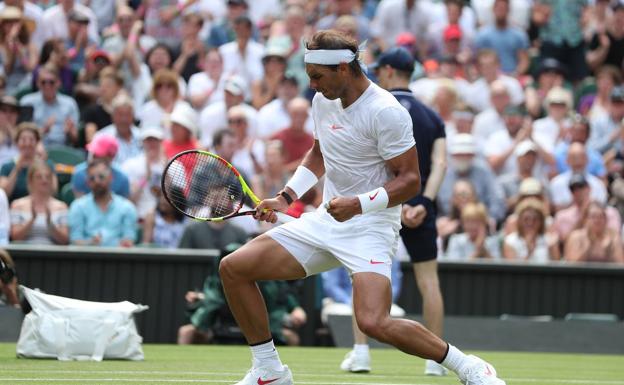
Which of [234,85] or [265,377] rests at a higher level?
[234,85]

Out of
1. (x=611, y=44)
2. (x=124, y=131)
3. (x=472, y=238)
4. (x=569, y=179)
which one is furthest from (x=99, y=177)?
(x=611, y=44)

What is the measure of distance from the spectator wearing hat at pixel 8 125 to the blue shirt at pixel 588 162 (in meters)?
6.37

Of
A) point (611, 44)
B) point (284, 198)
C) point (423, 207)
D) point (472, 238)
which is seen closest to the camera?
point (284, 198)

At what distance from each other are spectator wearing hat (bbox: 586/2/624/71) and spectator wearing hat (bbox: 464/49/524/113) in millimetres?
2132

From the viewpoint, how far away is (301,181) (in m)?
7.50

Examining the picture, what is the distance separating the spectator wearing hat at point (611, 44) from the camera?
742 inches

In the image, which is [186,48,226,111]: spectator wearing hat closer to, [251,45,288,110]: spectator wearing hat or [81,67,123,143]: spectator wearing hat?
[251,45,288,110]: spectator wearing hat

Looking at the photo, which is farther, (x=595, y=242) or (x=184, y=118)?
(x=184, y=118)

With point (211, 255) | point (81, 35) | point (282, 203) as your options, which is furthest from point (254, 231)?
point (282, 203)

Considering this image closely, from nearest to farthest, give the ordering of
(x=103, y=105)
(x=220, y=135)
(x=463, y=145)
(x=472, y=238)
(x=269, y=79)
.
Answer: (x=472, y=238), (x=220, y=135), (x=463, y=145), (x=103, y=105), (x=269, y=79)

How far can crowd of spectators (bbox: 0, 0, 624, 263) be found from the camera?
13.4 metres

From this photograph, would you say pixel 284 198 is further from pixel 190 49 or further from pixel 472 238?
pixel 190 49

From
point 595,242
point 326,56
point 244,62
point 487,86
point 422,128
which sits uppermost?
point 326,56

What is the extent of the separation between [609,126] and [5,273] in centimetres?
975
